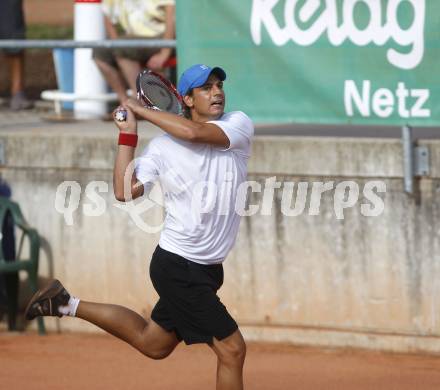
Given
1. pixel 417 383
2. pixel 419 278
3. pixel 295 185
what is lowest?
pixel 417 383

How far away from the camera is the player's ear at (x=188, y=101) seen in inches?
277

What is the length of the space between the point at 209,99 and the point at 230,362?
4.52 feet

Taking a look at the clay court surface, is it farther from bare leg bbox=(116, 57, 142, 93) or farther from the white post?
the white post

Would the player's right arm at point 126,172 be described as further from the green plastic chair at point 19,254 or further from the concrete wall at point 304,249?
the green plastic chair at point 19,254

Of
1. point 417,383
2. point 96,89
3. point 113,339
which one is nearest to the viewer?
point 417,383

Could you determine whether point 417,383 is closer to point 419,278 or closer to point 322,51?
point 419,278

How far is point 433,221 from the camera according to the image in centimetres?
870

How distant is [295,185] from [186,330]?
84.0 inches

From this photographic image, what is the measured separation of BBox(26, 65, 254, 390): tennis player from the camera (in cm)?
680

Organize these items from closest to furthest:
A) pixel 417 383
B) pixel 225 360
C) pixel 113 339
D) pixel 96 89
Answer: pixel 225 360 < pixel 417 383 < pixel 113 339 < pixel 96 89

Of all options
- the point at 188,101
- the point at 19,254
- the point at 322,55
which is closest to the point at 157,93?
the point at 188,101

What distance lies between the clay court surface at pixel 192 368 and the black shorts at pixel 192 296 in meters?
1.36

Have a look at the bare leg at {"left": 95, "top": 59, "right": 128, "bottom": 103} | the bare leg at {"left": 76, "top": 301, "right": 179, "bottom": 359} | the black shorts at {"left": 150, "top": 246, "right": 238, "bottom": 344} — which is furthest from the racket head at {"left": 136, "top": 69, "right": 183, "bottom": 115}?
the bare leg at {"left": 95, "top": 59, "right": 128, "bottom": 103}

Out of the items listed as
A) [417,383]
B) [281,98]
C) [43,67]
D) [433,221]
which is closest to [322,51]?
[281,98]
